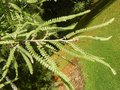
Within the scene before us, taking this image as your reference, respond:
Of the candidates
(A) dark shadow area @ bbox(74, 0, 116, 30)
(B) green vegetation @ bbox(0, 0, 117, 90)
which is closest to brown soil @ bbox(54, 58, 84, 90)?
(B) green vegetation @ bbox(0, 0, 117, 90)

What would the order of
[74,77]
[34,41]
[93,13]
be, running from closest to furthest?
[34,41] < [74,77] < [93,13]

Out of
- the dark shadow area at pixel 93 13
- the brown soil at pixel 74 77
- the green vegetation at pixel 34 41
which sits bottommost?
the brown soil at pixel 74 77

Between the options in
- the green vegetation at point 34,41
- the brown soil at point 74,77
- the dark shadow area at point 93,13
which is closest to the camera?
the green vegetation at point 34,41

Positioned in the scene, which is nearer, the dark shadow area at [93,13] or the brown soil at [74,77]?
the brown soil at [74,77]

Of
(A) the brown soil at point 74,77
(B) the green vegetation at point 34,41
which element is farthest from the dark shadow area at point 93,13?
(A) the brown soil at point 74,77

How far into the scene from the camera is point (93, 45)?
528 inches

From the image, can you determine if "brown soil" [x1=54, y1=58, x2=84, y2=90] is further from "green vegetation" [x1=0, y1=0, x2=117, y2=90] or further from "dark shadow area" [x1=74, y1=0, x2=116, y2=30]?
"dark shadow area" [x1=74, y1=0, x2=116, y2=30]

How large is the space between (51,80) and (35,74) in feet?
2.82

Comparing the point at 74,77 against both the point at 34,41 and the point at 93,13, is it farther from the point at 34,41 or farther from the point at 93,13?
the point at 34,41

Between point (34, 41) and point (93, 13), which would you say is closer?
point (34, 41)

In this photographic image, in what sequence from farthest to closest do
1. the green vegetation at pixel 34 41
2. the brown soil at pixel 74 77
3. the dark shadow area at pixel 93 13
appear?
the dark shadow area at pixel 93 13 → the brown soil at pixel 74 77 → the green vegetation at pixel 34 41

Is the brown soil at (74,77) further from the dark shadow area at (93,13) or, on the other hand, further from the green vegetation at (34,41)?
the dark shadow area at (93,13)

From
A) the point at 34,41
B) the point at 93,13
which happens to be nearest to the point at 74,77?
the point at 93,13

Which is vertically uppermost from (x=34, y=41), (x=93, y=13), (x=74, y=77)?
(x=34, y=41)
